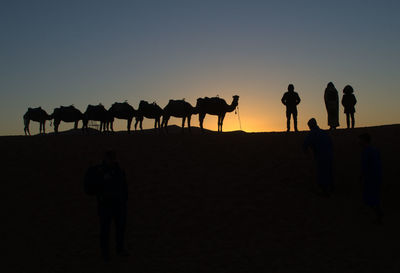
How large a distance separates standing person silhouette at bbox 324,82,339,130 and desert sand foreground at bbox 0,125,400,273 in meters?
1.97

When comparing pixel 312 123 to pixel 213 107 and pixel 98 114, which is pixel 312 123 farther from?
pixel 98 114

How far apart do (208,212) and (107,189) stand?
153 inches

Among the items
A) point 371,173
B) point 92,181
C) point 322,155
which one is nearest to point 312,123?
point 322,155

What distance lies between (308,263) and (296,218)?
2.70m

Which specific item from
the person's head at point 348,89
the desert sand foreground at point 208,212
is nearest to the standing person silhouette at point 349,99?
the person's head at point 348,89

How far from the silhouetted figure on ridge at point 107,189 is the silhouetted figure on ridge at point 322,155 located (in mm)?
5708

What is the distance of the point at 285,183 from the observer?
14.5 metres

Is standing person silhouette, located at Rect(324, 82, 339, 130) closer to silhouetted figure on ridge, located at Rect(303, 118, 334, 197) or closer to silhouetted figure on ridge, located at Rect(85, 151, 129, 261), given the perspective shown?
silhouetted figure on ridge, located at Rect(303, 118, 334, 197)

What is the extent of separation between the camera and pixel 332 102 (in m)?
21.0

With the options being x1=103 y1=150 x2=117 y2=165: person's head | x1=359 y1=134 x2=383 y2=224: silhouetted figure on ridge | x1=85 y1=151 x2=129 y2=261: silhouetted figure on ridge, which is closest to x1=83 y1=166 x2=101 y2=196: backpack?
x1=85 y1=151 x2=129 y2=261: silhouetted figure on ridge

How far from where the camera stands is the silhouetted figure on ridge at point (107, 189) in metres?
8.92

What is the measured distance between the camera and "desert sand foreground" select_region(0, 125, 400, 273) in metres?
9.34

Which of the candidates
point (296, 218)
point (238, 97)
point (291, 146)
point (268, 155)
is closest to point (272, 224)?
point (296, 218)

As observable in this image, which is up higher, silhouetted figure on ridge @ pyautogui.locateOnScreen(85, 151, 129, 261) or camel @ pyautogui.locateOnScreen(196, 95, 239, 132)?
camel @ pyautogui.locateOnScreen(196, 95, 239, 132)
